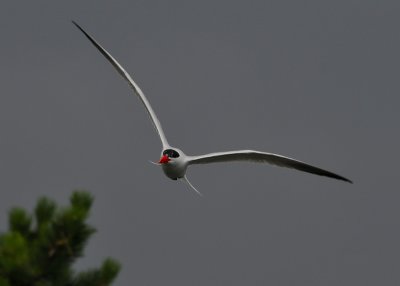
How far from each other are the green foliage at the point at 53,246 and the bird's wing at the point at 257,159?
15624mm

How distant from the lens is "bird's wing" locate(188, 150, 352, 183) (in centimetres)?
3162

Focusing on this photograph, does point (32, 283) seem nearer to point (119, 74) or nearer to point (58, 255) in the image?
point (58, 255)

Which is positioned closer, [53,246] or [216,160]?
[53,246]

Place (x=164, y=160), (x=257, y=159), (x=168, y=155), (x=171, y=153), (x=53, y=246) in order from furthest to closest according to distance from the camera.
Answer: (x=257, y=159) → (x=171, y=153) → (x=168, y=155) → (x=164, y=160) → (x=53, y=246)

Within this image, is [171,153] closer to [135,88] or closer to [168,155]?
[168,155]

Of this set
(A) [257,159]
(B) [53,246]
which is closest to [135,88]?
(A) [257,159]

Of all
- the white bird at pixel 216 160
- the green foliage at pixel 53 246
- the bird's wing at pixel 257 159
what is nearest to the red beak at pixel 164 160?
the white bird at pixel 216 160

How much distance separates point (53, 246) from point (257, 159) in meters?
16.6

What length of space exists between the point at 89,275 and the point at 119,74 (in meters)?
21.2

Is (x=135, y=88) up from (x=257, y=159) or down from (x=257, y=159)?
up

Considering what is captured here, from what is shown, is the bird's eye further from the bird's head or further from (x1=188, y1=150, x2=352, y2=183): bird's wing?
(x1=188, y1=150, x2=352, y2=183): bird's wing

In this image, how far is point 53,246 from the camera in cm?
1575

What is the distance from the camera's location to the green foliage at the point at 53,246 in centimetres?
1555

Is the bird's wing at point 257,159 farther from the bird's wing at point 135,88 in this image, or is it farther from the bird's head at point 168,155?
the bird's wing at point 135,88
